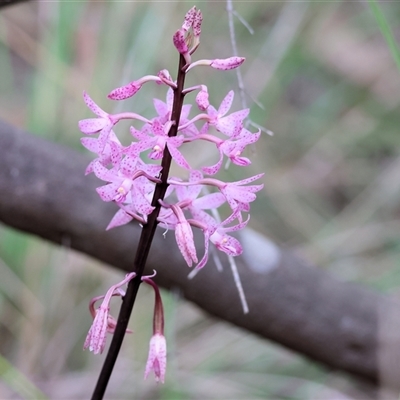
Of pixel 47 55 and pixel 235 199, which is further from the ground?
pixel 47 55

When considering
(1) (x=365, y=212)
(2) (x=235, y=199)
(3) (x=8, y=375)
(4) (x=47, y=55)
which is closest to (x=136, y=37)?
(4) (x=47, y=55)

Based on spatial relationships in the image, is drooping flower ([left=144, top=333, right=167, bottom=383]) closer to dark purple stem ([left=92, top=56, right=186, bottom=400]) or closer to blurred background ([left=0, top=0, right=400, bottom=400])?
dark purple stem ([left=92, top=56, right=186, bottom=400])

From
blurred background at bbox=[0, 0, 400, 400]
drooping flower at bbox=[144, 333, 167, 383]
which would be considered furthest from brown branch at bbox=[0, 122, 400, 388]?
drooping flower at bbox=[144, 333, 167, 383]

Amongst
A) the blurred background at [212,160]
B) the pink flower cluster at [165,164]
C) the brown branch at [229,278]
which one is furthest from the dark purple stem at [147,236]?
the blurred background at [212,160]

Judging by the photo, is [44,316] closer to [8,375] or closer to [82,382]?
[82,382]

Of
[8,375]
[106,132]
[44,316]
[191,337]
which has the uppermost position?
[191,337]
